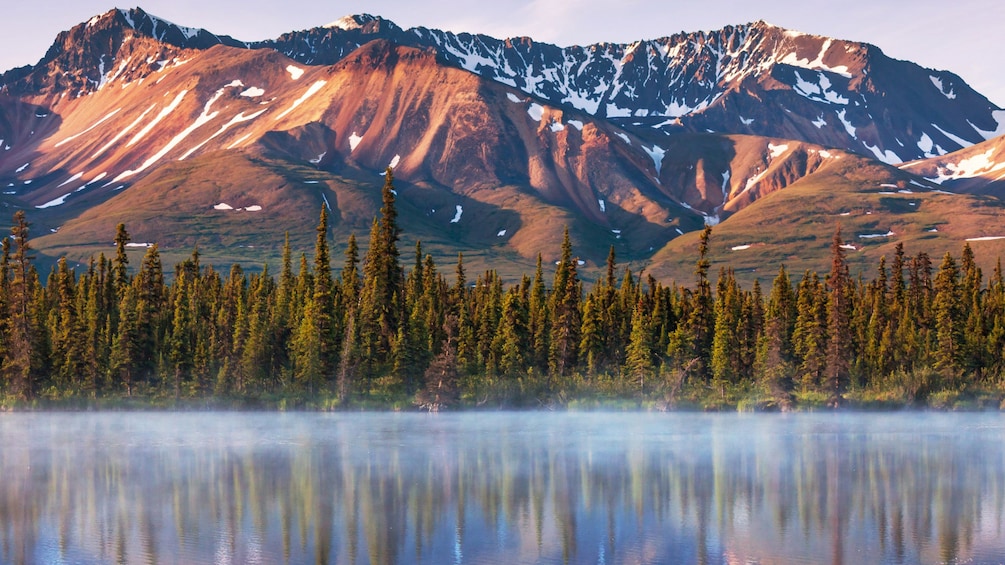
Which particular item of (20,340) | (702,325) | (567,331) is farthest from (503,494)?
(20,340)

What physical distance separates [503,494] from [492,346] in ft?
170

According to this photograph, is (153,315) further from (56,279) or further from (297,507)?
(297,507)

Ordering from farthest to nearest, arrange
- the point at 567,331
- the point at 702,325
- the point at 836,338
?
the point at 702,325, the point at 567,331, the point at 836,338

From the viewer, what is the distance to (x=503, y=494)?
160ft

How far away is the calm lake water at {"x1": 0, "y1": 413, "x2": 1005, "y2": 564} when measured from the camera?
37.9m

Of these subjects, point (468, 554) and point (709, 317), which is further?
point (709, 317)

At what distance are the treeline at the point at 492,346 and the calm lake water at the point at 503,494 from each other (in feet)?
49.8

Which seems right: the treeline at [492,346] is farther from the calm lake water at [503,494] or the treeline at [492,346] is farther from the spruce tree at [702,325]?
A: the calm lake water at [503,494]

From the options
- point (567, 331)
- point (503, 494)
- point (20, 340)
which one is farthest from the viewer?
point (567, 331)

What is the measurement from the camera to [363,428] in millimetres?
77625

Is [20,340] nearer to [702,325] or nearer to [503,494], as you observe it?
[702,325]

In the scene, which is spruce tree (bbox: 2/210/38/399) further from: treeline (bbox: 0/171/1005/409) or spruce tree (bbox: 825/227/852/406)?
spruce tree (bbox: 825/227/852/406)

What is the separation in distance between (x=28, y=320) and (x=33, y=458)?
3387 centimetres

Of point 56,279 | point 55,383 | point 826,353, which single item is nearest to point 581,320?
point 826,353
